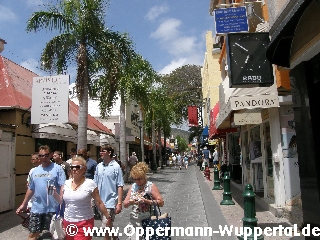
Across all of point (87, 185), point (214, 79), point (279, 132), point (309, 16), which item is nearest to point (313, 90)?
point (309, 16)

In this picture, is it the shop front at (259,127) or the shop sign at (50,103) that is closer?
the shop front at (259,127)

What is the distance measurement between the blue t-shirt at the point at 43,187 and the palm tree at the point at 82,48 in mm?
6996

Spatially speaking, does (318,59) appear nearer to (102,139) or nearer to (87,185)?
(87,185)

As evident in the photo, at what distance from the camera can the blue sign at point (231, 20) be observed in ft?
29.3

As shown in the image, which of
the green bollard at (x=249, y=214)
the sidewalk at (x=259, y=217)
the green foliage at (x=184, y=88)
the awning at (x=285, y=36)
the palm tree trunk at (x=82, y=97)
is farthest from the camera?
the green foliage at (x=184, y=88)

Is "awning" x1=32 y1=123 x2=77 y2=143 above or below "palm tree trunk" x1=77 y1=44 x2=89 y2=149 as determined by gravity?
below

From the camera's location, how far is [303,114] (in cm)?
543

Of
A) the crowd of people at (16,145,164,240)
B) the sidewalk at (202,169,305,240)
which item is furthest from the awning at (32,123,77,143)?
the crowd of people at (16,145,164,240)

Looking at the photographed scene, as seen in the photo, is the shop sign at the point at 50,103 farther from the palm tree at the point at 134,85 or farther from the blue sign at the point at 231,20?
the palm tree at the point at 134,85

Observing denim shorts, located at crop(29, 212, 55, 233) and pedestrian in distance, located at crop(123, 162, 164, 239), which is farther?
denim shorts, located at crop(29, 212, 55, 233)

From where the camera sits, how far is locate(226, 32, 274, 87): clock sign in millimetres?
6836

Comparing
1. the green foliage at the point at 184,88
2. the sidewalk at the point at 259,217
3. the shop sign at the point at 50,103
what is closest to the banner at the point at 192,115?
the green foliage at the point at 184,88

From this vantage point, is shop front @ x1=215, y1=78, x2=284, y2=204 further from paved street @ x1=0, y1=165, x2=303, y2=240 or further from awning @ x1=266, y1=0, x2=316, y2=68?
awning @ x1=266, y1=0, x2=316, y2=68

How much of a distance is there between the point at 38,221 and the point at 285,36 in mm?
4580
